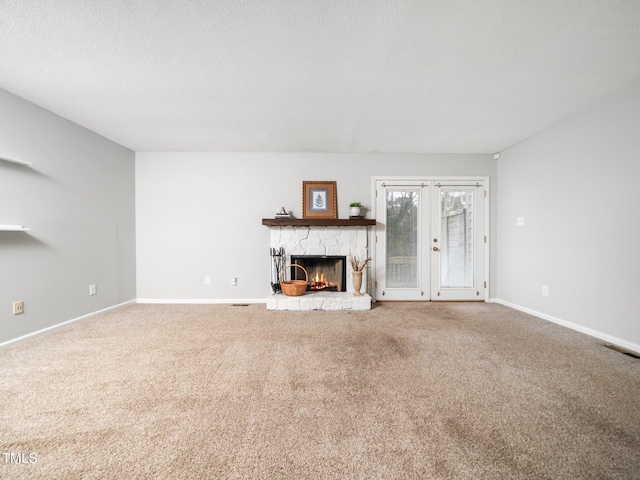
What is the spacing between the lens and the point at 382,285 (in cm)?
405

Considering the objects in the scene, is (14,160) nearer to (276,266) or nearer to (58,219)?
(58,219)

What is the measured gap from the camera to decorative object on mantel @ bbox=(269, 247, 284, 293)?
12.6 feet

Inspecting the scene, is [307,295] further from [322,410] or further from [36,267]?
[36,267]

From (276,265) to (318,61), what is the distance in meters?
2.77

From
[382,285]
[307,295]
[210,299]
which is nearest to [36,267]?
[210,299]

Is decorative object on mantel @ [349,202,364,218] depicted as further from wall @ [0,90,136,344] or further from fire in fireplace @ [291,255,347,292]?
wall @ [0,90,136,344]

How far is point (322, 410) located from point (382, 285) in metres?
2.82

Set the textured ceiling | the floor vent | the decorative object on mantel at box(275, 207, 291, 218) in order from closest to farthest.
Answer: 1. the textured ceiling
2. the floor vent
3. the decorative object on mantel at box(275, 207, 291, 218)

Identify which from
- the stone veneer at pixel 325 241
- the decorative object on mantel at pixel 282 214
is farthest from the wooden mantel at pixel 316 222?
the stone veneer at pixel 325 241

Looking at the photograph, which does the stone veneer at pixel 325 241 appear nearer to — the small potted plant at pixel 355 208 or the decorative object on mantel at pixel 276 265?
the decorative object on mantel at pixel 276 265

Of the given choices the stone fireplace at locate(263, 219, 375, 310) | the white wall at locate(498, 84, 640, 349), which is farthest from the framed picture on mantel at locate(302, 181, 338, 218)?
the white wall at locate(498, 84, 640, 349)

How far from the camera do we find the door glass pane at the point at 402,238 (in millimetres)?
4055

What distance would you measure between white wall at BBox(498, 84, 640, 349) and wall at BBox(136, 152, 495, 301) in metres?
0.91

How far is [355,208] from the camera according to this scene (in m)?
3.87
